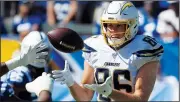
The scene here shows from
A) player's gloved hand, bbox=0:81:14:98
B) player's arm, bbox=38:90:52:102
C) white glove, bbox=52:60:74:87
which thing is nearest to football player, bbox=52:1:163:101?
white glove, bbox=52:60:74:87

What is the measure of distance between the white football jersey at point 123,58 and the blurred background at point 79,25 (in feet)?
6.21

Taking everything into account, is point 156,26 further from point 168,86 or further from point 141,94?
point 141,94

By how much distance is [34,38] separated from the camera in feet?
11.7

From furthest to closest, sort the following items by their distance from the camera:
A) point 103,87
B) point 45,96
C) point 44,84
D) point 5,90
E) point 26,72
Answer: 1. point 5,90
2. point 26,72
3. point 44,84
4. point 45,96
5. point 103,87

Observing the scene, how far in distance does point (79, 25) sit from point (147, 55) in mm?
2646

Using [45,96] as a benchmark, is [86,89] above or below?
below

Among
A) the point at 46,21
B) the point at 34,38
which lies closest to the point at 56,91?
the point at 46,21

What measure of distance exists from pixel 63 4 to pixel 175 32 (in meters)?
1.29

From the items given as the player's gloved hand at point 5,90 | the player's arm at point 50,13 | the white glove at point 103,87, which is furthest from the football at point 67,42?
the player's arm at point 50,13

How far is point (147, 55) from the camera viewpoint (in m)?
3.27

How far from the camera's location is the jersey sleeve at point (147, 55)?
3.26 metres

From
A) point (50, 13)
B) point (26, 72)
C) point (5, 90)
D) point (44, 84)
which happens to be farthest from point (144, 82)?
point (50, 13)

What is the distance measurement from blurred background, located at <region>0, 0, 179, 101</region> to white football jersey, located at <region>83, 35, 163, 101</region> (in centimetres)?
189

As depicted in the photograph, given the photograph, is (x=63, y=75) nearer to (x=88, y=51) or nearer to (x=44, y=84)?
(x=44, y=84)
